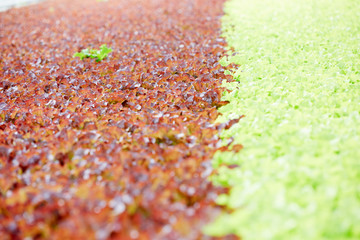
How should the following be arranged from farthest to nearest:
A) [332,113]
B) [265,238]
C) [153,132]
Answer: [332,113], [153,132], [265,238]

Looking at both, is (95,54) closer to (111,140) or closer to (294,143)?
(111,140)

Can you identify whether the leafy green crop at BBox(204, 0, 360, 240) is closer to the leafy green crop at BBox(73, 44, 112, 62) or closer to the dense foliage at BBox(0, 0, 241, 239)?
the dense foliage at BBox(0, 0, 241, 239)

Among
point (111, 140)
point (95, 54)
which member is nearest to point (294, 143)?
point (111, 140)

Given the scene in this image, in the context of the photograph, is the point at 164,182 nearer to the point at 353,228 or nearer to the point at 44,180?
the point at 44,180

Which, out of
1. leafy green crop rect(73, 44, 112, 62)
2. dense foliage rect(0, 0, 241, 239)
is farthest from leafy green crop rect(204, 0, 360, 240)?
leafy green crop rect(73, 44, 112, 62)

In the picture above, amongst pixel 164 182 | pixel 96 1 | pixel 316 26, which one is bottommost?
pixel 316 26

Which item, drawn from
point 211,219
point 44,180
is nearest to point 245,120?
point 211,219
